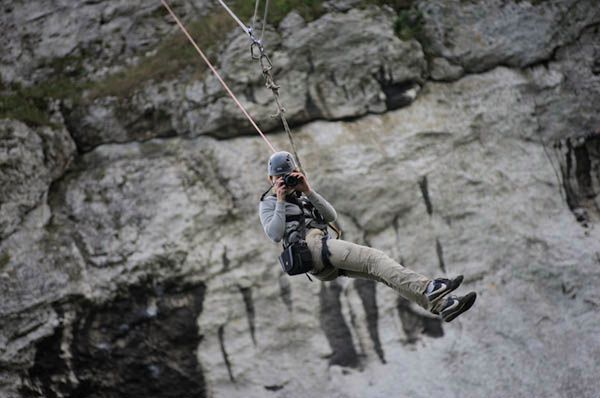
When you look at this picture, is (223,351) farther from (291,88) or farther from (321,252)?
(321,252)

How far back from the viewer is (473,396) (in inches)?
430

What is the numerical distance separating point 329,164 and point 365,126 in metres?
1.05

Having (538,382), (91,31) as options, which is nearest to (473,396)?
(538,382)

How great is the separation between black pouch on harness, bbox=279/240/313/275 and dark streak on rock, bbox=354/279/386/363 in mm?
4970

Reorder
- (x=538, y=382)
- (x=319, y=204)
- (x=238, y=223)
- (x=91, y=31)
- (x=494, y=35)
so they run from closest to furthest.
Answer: (x=319, y=204) → (x=538, y=382) → (x=238, y=223) → (x=494, y=35) → (x=91, y=31)

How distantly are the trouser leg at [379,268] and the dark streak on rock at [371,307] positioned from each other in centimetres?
472

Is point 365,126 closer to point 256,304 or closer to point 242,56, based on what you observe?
point 242,56

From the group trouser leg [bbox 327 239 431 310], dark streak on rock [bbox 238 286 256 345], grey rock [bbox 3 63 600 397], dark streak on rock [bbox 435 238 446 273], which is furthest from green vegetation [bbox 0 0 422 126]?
trouser leg [bbox 327 239 431 310]

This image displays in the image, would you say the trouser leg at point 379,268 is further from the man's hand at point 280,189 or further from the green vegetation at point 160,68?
the green vegetation at point 160,68

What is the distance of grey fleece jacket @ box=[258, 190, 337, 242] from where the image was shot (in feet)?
22.0

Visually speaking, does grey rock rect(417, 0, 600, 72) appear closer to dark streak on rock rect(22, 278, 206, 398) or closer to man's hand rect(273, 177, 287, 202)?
dark streak on rock rect(22, 278, 206, 398)

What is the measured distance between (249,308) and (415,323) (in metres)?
2.86

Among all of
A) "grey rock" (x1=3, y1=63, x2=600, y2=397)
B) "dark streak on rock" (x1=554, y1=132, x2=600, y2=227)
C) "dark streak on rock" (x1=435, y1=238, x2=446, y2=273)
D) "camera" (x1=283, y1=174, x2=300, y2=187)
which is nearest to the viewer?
"camera" (x1=283, y1=174, x2=300, y2=187)

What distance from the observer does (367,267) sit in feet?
21.8
